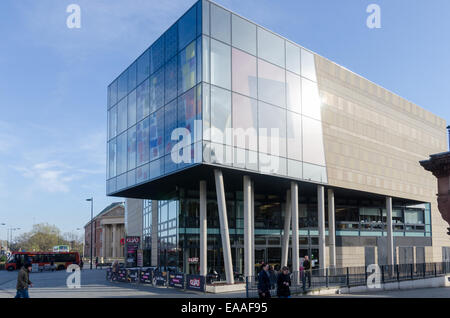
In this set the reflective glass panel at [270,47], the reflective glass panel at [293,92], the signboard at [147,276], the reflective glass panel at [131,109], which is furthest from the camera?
the reflective glass panel at [131,109]

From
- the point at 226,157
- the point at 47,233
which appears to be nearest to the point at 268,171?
the point at 226,157

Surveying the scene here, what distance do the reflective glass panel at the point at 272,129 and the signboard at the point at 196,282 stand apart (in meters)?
9.34

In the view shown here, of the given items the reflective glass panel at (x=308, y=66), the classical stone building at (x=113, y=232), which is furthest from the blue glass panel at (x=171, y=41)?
the classical stone building at (x=113, y=232)

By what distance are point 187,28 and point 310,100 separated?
36.7 feet

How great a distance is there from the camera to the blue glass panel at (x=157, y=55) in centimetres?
3278

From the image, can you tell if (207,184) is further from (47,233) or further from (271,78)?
(47,233)

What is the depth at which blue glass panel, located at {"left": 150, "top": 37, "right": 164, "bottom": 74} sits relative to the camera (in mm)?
32781

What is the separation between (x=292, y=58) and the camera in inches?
1352

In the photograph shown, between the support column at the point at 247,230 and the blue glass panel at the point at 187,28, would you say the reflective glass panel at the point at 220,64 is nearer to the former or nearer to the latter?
the blue glass panel at the point at 187,28

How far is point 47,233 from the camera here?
463 feet

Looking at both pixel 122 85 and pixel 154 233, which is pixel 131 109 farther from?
pixel 154 233

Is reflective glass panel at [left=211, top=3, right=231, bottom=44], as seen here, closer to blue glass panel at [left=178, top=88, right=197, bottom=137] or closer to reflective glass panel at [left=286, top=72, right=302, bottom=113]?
blue glass panel at [left=178, top=88, right=197, bottom=137]

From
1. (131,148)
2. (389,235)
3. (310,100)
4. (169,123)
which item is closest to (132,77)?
(131,148)

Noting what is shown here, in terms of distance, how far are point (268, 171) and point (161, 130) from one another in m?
7.81
